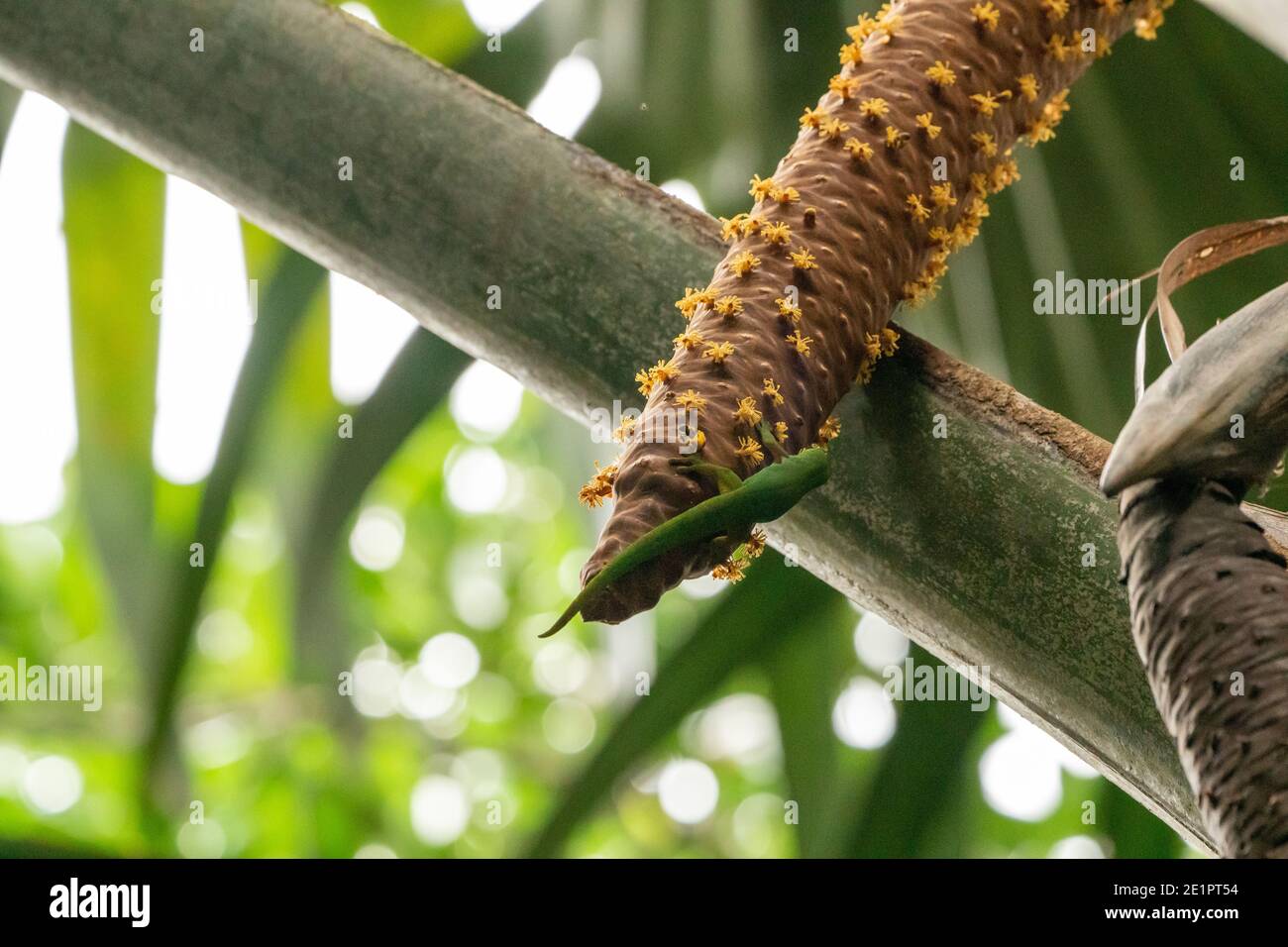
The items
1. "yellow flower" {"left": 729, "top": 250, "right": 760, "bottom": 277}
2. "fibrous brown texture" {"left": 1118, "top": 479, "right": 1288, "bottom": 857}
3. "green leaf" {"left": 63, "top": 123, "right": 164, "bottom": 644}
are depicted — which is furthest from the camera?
"green leaf" {"left": 63, "top": 123, "right": 164, "bottom": 644}

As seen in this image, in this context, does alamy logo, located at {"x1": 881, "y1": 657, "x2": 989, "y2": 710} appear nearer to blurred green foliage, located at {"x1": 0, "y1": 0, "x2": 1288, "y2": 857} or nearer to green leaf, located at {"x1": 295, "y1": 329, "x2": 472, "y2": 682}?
blurred green foliage, located at {"x1": 0, "y1": 0, "x2": 1288, "y2": 857}

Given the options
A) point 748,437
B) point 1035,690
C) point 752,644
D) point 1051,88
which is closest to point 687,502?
point 748,437

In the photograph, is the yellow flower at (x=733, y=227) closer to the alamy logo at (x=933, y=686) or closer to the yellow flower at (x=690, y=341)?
the yellow flower at (x=690, y=341)

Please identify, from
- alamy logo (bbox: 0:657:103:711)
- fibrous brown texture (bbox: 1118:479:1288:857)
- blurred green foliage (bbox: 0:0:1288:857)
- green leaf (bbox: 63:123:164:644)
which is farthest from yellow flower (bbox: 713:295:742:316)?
alamy logo (bbox: 0:657:103:711)

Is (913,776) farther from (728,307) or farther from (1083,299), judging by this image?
(728,307)

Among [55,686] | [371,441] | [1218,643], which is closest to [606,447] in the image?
[371,441]

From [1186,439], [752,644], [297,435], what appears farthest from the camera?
[297,435]

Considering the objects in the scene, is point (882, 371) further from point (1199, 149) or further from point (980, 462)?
point (1199, 149)
